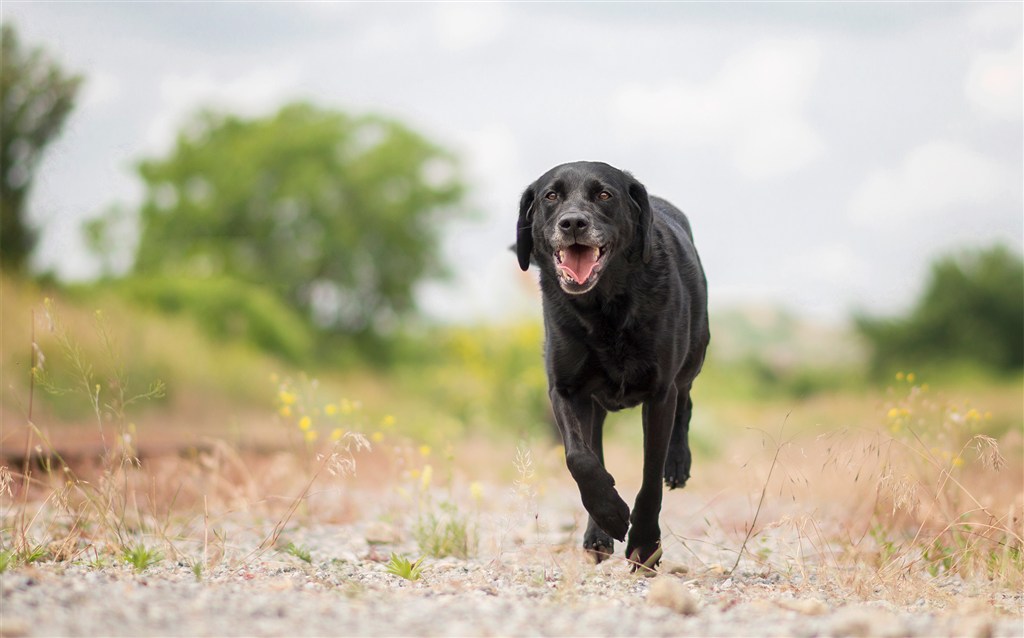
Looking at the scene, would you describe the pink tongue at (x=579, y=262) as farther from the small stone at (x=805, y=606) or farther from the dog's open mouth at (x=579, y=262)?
the small stone at (x=805, y=606)

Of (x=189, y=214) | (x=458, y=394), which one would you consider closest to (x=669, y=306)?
(x=458, y=394)

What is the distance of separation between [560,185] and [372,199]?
28599mm

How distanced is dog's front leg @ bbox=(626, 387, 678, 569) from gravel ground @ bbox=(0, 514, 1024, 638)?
0.16 m

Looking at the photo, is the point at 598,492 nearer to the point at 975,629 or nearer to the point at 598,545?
the point at 598,545

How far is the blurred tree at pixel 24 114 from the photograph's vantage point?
61.7ft

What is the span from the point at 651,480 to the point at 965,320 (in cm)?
2550

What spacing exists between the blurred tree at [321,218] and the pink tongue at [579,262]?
27.3 metres

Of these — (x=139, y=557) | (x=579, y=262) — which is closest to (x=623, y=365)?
(x=579, y=262)

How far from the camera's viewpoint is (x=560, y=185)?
4.75m

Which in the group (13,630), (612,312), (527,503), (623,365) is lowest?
(13,630)

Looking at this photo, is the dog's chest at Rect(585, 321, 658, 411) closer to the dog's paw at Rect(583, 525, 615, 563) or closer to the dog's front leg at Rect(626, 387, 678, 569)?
the dog's front leg at Rect(626, 387, 678, 569)

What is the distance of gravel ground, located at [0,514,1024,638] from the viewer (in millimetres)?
3205

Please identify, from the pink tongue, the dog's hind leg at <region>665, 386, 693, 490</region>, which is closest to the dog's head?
the pink tongue

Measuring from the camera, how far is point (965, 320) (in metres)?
27.4
